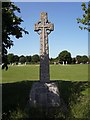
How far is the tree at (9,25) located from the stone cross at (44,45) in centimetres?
132

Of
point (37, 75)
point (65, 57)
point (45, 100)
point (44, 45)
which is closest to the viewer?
point (45, 100)

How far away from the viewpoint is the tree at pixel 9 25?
13.2m

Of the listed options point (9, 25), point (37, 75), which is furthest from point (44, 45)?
point (37, 75)

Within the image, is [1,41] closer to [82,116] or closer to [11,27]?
[11,27]

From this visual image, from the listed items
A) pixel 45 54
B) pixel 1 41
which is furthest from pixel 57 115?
pixel 1 41

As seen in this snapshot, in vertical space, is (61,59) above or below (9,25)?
above

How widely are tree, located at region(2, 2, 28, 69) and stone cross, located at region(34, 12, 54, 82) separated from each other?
1324 millimetres

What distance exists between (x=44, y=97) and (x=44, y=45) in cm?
252

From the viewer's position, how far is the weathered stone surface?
12.4m

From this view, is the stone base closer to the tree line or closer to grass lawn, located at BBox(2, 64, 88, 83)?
grass lawn, located at BBox(2, 64, 88, 83)

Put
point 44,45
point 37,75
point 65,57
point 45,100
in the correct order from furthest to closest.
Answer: point 65,57 → point 37,75 → point 44,45 → point 45,100

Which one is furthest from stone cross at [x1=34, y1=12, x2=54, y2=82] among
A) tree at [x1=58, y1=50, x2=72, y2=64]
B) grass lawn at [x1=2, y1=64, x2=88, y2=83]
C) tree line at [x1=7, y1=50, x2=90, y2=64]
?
tree at [x1=58, y1=50, x2=72, y2=64]

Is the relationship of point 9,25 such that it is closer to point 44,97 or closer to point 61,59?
point 44,97

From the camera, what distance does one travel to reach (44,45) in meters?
13.3
